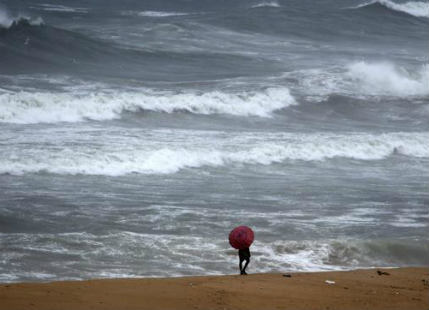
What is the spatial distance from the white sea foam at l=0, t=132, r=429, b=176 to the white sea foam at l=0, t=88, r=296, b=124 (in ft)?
7.71

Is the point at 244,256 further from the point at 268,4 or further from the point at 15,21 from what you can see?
the point at 268,4

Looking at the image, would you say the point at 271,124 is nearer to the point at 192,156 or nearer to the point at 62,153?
the point at 192,156

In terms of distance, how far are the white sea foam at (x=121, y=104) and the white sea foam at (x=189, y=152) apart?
2.35 metres

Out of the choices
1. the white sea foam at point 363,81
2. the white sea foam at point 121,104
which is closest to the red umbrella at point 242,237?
the white sea foam at point 121,104

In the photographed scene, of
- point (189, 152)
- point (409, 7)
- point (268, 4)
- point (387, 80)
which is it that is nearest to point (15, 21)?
point (387, 80)

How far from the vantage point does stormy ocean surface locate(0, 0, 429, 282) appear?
11805 millimetres

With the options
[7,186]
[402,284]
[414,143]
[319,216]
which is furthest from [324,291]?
[414,143]

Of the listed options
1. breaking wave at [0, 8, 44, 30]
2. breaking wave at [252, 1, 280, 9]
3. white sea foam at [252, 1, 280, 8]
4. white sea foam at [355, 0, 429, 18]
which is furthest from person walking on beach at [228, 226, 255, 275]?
white sea foam at [355, 0, 429, 18]

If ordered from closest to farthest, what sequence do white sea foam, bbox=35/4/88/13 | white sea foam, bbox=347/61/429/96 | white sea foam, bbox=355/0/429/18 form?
white sea foam, bbox=347/61/429/96, white sea foam, bbox=35/4/88/13, white sea foam, bbox=355/0/429/18

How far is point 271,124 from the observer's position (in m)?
23.9

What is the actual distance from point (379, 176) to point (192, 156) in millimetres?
3851

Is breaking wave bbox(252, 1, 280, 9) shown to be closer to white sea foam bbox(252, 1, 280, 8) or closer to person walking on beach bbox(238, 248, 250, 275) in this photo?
white sea foam bbox(252, 1, 280, 8)

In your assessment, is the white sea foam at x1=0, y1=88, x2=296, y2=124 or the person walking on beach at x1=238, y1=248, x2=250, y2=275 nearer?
the person walking on beach at x1=238, y1=248, x2=250, y2=275

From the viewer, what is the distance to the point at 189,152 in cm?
1827
